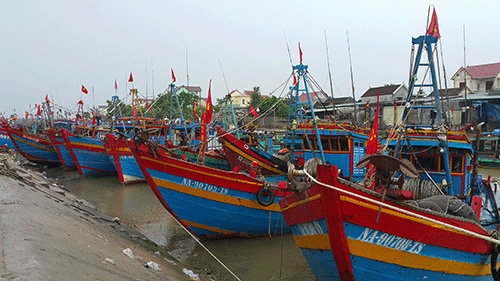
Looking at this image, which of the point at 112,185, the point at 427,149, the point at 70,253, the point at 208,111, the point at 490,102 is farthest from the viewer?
the point at 490,102

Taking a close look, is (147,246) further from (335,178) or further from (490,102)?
(490,102)

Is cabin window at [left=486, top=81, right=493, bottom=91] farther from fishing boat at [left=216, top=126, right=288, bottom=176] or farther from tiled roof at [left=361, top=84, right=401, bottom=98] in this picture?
fishing boat at [left=216, top=126, right=288, bottom=176]

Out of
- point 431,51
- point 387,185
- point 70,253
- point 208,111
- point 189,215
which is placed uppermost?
point 431,51

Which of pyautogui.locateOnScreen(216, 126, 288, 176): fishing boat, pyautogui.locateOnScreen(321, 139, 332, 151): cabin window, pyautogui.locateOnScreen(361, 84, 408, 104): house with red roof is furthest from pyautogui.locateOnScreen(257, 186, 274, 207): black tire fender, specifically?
pyautogui.locateOnScreen(361, 84, 408, 104): house with red roof

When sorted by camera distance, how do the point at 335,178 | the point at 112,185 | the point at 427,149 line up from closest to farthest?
the point at 335,178 < the point at 427,149 < the point at 112,185

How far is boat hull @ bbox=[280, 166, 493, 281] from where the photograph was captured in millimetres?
4738

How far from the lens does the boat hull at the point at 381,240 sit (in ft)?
15.5

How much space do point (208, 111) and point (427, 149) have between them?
5.42 metres

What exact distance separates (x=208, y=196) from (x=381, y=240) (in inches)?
213

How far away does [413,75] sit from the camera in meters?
8.25

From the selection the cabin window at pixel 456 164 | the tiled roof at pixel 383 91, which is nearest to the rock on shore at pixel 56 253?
the cabin window at pixel 456 164

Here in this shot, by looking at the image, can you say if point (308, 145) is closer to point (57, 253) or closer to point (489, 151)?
point (57, 253)

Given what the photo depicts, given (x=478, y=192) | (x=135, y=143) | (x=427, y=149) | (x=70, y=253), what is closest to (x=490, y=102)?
(x=478, y=192)

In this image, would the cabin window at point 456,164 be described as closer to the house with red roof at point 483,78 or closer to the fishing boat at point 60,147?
the fishing boat at point 60,147
